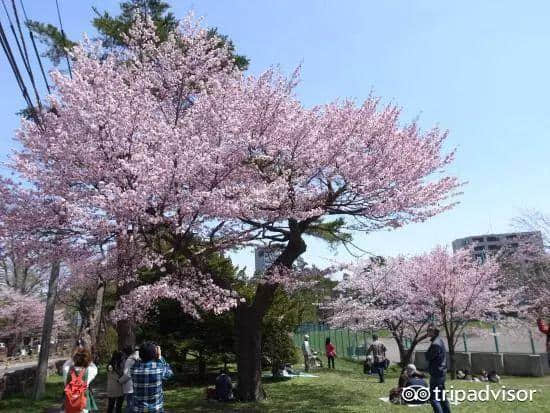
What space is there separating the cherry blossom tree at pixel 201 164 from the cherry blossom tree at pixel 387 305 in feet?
32.4

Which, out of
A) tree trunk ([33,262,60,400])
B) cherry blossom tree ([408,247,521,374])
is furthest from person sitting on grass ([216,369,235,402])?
cherry blossom tree ([408,247,521,374])

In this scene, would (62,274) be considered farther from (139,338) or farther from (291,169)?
(291,169)

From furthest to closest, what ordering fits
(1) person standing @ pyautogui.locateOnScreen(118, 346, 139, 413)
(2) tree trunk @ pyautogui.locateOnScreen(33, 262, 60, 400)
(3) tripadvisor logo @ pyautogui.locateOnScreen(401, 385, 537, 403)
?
(2) tree trunk @ pyautogui.locateOnScreen(33, 262, 60, 400), (3) tripadvisor logo @ pyautogui.locateOnScreen(401, 385, 537, 403), (1) person standing @ pyautogui.locateOnScreen(118, 346, 139, 413)

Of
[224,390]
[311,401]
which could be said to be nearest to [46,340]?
[224,390]

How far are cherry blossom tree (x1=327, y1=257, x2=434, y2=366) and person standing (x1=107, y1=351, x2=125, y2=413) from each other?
44.7 feet

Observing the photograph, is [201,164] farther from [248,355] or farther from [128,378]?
[248,355]

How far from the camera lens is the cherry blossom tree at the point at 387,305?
2164 centimetres

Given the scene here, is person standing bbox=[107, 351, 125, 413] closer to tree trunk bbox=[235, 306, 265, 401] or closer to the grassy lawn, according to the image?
the grassy lawn

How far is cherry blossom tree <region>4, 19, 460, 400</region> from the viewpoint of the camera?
7980 millimetres

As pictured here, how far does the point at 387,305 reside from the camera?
972 inches

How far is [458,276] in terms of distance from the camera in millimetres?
20172

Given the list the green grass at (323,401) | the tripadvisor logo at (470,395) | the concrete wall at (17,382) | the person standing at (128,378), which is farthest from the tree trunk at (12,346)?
the tripadvisor logo at (470,395)

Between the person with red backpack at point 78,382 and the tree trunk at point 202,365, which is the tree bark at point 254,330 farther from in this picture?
the tree trunk at point 202,365

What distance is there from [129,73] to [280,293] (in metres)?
9.04
